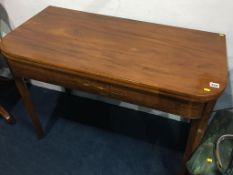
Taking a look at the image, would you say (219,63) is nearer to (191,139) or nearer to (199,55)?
(199,55)

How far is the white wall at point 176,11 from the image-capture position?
126 centimetres

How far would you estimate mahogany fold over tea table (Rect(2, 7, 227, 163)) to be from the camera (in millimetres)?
989

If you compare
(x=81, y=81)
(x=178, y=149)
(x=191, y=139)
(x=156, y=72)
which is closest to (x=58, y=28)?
(x=81, y=81)

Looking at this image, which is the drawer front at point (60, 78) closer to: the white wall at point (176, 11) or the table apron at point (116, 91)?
the table apron at point (116, 91)

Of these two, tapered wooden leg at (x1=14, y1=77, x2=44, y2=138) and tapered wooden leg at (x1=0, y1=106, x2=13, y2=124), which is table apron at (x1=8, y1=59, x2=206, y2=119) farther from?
tapered wooden leg at (x1=0, y1=106, x2=13, y2=124)

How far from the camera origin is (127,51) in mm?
1155

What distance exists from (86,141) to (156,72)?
0.80 meters

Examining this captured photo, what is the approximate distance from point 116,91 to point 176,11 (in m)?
0.54

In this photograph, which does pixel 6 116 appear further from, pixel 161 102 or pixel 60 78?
pixel 161 102

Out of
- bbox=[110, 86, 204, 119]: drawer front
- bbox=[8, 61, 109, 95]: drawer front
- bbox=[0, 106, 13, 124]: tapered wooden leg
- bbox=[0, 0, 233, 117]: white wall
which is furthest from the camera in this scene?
bbox=[0, 106, 13, 124]: tapered wooden leg

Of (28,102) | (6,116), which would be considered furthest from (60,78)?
(6,116)

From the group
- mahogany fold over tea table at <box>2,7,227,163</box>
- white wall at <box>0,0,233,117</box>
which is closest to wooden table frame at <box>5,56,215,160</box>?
mahogany fold over tea table at <box>2,7,227,163</box>

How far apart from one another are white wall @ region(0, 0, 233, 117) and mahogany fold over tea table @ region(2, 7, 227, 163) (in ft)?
0.22

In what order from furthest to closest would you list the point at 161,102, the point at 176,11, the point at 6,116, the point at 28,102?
the point at 6,116
the point at 28,102
the point at 176,11
the point at 161,102
